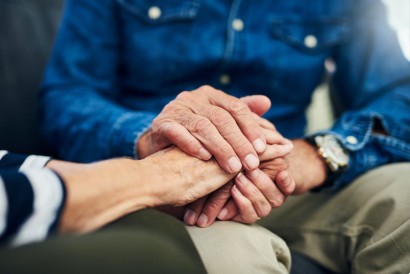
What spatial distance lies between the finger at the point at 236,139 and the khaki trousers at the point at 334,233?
0.10 m

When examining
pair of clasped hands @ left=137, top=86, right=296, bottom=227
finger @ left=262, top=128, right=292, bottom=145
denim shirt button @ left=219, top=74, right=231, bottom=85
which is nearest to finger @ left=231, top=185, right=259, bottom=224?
pair of clasped hands @ left=137, top=86, right=296, bottom=227

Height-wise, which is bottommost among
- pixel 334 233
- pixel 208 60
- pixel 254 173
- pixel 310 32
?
pixel 334 233

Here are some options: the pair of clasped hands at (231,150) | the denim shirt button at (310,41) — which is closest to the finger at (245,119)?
the pair of clasped hands at (231,150)

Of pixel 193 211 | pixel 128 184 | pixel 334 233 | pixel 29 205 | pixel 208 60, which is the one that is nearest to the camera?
pixel 29 205

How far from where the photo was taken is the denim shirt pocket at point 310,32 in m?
0.92

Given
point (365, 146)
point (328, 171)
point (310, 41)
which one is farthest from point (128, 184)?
point (310, 41)

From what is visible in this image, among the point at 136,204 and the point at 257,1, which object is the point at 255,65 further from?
the point at 136,204

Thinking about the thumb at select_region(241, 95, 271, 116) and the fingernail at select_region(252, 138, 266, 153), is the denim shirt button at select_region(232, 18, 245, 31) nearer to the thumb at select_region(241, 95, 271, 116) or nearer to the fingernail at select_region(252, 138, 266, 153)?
the thumb at select_region(241, 95, 271, 116)

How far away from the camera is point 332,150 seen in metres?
0.76

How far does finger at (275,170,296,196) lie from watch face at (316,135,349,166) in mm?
125

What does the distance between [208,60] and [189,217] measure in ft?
1.30

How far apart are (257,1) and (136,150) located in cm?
44

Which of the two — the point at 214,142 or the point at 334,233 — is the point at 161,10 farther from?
the point at 334,233

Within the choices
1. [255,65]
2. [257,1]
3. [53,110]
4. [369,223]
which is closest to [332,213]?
[369,223]
